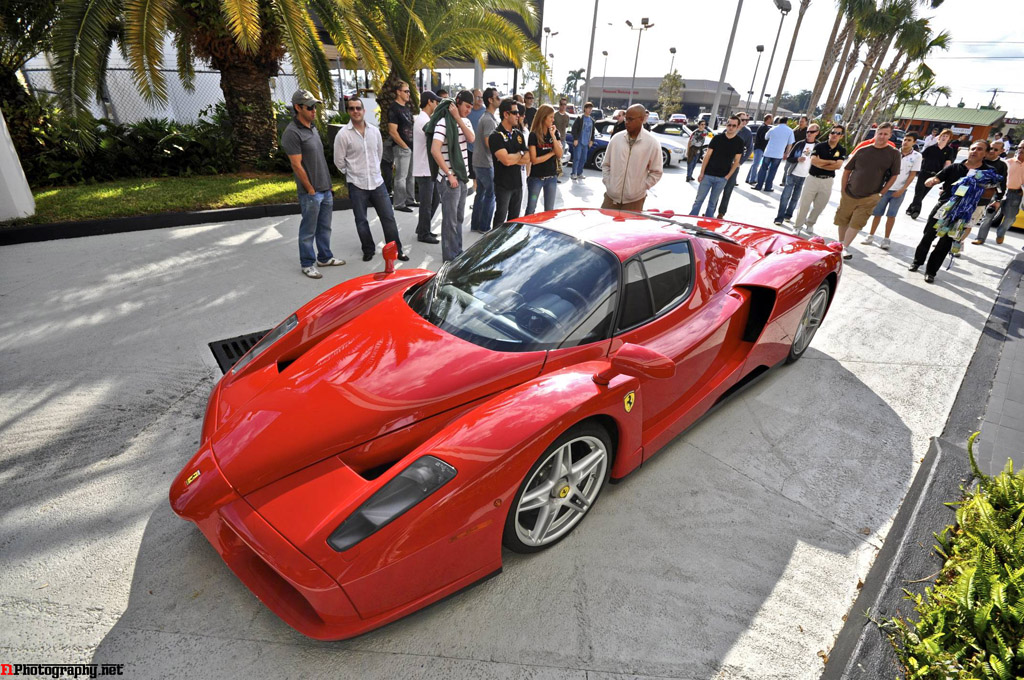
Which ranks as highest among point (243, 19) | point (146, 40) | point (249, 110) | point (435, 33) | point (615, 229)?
point (435, 33)

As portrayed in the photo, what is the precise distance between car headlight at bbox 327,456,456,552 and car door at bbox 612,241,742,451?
107 cm

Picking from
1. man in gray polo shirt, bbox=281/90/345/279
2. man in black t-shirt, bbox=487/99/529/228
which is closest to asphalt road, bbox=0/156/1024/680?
man in gray polo shirt, bbox=281/90/345/279

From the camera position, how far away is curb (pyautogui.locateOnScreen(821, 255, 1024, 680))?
1.84 metres

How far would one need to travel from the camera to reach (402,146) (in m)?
7.44

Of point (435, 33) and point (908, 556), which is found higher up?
point (435, 33)

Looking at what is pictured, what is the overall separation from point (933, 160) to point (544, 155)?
296 inches

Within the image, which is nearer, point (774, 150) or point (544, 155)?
point (544, 155)

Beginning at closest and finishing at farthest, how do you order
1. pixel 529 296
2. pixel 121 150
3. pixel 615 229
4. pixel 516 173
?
pixel 529 296 < pixel 615 229 < pixel 516 173 < pixel 121 150

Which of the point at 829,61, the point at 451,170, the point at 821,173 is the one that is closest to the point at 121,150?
the point at 451,170

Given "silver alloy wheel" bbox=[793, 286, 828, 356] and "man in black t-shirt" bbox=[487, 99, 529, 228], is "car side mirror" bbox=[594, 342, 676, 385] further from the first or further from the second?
"man in black t-shirt" bbox=[487, 99, 529, 228]

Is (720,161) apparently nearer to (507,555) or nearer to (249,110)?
(507,555)

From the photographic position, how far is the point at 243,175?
9.06 meters

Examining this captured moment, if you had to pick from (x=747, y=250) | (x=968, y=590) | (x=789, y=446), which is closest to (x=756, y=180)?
(x=747, y=250)

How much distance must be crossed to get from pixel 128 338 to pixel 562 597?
3.78 meters
